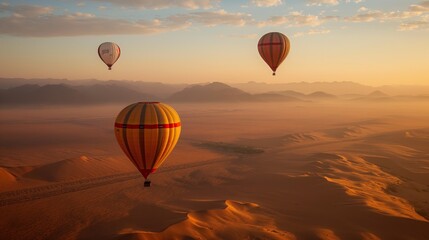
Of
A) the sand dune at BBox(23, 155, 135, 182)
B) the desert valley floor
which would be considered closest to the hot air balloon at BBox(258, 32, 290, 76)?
the desert valley floor

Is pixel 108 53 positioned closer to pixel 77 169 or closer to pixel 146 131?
pixel 77 169

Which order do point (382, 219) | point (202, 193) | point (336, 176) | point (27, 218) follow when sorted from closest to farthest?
point (382, 219), point (27, 218), point (202, 193), point (336, 176)

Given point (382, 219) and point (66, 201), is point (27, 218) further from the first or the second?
point (382, 219)

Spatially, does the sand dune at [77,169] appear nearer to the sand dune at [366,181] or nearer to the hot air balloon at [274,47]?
the hot air balloon at [274,47]

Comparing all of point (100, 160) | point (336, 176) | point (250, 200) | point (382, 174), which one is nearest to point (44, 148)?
point (100, 160)

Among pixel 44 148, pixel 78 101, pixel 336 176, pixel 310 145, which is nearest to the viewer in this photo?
pixel 336 176

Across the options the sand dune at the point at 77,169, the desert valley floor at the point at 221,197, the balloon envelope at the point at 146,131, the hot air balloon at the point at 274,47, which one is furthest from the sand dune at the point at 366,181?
the sand dune at the point at 77,169

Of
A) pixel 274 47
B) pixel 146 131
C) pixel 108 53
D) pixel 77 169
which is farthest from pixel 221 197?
pixel 108 53
